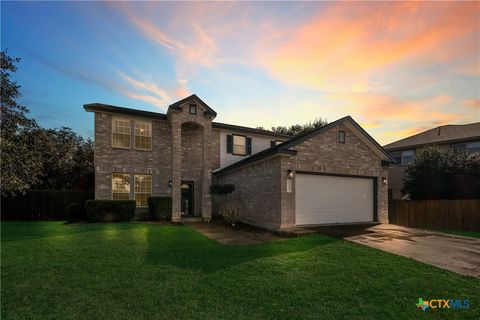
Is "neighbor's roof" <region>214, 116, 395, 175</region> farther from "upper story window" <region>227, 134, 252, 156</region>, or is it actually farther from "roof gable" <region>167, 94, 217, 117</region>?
"roof gable" <region>167, 94, 217, 117</region>

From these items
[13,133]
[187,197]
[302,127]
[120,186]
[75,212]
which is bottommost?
[75,212]

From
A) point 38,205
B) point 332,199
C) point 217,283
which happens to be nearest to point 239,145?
point 332,199

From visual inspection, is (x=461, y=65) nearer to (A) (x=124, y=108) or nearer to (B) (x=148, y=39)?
(B) (x=148, y=39)

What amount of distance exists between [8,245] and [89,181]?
47.8 feet

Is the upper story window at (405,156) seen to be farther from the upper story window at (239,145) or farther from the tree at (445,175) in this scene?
the upper story window at (239,145)

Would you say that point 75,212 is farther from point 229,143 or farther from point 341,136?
point 341,136

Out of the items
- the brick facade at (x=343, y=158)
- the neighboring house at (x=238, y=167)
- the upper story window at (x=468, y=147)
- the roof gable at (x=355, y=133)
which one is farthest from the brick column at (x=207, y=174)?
the upper story window at (x=468, y=147)

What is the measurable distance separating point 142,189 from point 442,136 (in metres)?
24.6

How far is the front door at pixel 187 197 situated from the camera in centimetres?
1709

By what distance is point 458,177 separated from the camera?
16.4 m

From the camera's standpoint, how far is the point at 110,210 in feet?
45.9

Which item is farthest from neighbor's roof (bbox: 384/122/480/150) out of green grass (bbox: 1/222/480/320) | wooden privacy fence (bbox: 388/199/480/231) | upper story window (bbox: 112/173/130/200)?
upper story window (bbox: 112/173/130/200)

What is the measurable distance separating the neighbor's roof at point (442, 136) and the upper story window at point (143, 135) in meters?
21.4

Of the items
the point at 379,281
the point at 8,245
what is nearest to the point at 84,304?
the point at 379,281
